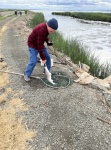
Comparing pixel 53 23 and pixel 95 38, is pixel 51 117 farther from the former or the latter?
pixel 95 38

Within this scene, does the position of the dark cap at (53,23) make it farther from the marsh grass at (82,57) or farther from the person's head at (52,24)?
the marsh grass at (82,57)

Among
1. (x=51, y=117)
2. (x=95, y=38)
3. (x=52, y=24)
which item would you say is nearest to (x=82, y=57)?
(x=52, y=24)

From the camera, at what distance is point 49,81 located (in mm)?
7504

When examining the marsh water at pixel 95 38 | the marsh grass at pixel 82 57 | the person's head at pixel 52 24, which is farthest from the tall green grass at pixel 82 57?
the person's head at pixel 52 24

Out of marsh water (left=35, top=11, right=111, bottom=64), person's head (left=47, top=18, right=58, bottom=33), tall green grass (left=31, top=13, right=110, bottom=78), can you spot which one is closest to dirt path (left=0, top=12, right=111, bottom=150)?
person's head (left=47, top=18, right=58, bottom=33)

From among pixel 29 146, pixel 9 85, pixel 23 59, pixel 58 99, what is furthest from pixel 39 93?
pixel 23 59

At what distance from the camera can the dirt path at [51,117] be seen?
493 cm

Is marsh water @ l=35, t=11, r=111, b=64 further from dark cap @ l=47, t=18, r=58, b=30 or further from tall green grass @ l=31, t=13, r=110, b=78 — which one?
dark cap @ l=47, t=18, r=58, b=30

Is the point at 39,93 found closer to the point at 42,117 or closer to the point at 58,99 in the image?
the point at 58,99

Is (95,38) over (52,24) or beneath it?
beneath

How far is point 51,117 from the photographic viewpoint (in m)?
5.70

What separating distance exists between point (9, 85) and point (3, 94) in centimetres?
62

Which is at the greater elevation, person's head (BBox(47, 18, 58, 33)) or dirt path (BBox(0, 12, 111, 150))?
person's head (BBox(47, 18, 58, 33))

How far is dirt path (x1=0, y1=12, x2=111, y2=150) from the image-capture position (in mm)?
4934
